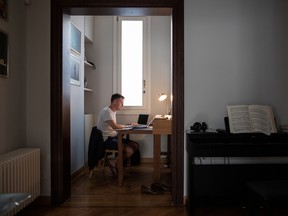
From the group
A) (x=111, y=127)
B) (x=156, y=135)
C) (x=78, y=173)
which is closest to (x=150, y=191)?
(x=156, y=135)

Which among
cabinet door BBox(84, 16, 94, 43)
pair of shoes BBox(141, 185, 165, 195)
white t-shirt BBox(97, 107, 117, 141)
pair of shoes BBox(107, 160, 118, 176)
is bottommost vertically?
pair of shoes BBox(141, 185, 165, 195)

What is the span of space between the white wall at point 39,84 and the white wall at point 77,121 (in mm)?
825

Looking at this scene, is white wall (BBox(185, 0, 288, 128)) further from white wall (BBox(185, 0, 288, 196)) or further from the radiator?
the radiator

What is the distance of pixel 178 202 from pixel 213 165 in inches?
21.6

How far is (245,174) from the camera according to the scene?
2742 millimetres

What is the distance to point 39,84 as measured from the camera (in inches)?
109

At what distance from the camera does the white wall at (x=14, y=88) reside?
2.38 m

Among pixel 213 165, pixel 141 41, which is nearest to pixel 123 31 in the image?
pixel 141 41

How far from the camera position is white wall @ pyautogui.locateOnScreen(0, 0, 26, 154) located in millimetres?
2375

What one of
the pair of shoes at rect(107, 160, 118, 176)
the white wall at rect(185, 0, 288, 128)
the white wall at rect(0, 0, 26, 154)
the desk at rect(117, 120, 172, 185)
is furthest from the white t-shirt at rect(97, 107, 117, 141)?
the white wall at rect(185, 0, 288, 128)

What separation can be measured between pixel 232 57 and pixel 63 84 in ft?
6.13

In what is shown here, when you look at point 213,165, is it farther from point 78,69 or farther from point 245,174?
point 78,69

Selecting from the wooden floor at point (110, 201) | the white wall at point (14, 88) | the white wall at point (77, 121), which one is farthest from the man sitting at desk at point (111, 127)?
the white wall at point (14, 88)

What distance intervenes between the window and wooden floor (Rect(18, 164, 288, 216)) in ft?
5.70
